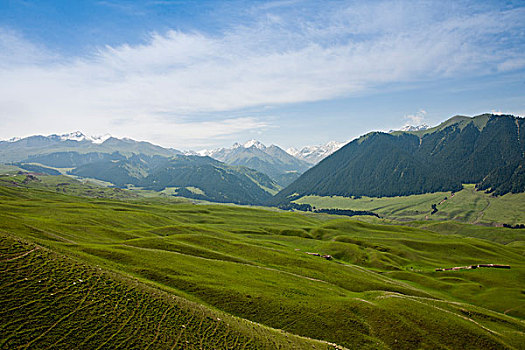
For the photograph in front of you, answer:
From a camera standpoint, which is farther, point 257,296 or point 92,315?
point 257,296

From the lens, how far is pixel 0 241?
29062 millimetres

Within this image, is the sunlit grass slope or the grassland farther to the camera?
the grassland

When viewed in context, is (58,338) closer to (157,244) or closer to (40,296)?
(40,296)

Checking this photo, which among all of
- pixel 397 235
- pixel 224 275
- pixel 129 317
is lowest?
pixel 397 235

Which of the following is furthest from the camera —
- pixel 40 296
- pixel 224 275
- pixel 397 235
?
pixel 397 235

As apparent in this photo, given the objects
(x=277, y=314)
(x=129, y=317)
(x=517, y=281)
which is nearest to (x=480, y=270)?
(x=517, y=281)

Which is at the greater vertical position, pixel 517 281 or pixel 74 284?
pixel 74 284

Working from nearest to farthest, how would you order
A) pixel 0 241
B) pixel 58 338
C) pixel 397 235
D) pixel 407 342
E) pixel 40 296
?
pixel 58 338 < pixel 40 296 < pixel 0 241 < pixel 407 342 < pixel 397 235

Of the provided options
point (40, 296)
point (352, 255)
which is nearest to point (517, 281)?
point (352, 255)

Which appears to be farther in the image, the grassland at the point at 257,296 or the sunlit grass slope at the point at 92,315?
the grassland at the point at 257,296

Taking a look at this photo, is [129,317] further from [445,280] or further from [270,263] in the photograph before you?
[445,280]

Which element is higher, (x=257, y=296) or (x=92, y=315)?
(x=92, y=315)

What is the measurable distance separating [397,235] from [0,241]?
19847 cm

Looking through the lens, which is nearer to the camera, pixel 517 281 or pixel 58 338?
pixel 58 338
